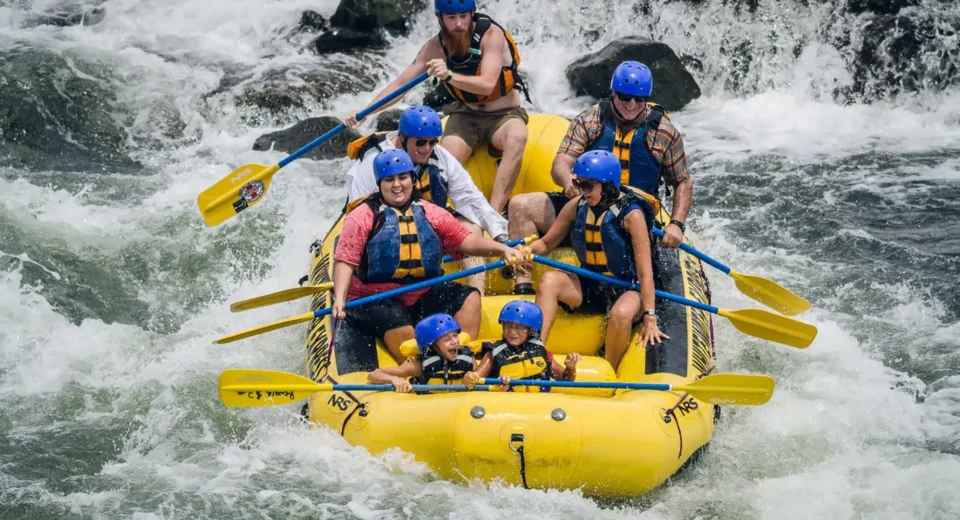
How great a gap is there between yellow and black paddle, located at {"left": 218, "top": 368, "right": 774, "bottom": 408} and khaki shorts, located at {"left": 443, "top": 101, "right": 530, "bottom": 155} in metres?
2.46

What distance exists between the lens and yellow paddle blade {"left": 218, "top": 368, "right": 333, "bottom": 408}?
20.1ft

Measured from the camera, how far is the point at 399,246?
6.39 meters

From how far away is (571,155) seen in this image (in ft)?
23.7

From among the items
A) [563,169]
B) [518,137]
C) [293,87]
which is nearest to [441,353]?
[563,169]

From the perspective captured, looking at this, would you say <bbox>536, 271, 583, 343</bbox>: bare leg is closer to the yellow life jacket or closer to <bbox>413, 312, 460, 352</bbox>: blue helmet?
the yellow life jacket

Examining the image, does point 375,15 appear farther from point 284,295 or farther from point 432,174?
point 284,295

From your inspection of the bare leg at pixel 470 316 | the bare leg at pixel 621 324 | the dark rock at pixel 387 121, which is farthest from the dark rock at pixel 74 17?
the bare leg at pixel 621 324

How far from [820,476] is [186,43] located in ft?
32.7

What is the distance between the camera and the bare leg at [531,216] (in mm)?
7152

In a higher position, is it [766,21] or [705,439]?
[766,21]

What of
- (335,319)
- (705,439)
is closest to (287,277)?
(335,319)

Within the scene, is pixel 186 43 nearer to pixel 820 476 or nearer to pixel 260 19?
pixel 260 19

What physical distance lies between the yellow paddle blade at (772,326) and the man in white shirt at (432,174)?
1.40 m

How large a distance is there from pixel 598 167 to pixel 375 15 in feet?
27.1
